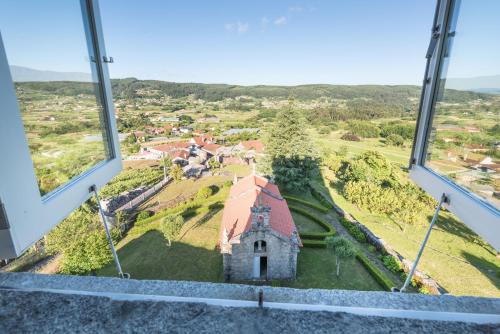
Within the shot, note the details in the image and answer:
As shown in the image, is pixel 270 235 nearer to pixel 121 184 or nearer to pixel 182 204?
pixel 182 204

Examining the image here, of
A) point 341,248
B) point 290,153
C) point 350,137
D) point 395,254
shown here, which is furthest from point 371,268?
point 350,137

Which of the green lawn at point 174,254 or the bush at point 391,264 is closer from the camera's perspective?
the green lawn at point 174,254


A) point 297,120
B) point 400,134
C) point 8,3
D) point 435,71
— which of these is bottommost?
point 400,134

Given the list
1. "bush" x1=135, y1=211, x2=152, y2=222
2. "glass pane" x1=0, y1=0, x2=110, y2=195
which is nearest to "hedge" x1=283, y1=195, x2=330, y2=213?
"bush" x1=135, y1=211, x2=152, y2=222

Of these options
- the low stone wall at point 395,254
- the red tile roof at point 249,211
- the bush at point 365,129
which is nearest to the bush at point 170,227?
the red tile roof at point 249,211

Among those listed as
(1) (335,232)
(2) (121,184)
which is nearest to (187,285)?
(1) (335,232)

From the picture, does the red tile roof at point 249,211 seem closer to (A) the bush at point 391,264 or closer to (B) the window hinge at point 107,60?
(A) the bush at point 391,264

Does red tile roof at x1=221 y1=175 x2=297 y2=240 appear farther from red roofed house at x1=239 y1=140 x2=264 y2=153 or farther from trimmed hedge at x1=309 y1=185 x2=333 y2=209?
red roofed house at x1=239 y1=140 x2=264 y2=153

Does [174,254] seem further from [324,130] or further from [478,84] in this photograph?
[324,130]
